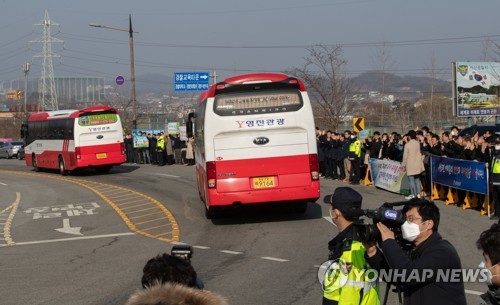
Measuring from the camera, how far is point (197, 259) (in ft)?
40.2

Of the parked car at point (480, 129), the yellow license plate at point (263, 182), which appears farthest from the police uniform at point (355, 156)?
the yellow license plate at point (263, 182)

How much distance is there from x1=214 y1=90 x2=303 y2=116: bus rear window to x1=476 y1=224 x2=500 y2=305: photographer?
37.8ft

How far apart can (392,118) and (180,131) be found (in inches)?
787

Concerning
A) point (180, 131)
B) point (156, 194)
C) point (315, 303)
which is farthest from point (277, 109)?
point (180, 131)

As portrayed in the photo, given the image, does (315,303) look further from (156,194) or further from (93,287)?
(156,194)

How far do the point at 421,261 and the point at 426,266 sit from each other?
0.15 ft

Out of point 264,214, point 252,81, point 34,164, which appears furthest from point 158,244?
point 34,164

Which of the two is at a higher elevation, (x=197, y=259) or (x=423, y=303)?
(x=423, y=303)

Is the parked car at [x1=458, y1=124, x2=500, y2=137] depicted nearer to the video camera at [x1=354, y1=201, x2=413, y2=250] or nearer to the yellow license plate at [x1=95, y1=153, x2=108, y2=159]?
the yellow license plate at [x1=95, y1=153, x2=108, y2=159]

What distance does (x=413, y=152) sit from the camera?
19.5 m

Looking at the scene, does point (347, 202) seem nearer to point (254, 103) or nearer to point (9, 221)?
point (254, 103)

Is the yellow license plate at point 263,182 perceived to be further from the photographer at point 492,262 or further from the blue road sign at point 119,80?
the blue road sign at point 119,80

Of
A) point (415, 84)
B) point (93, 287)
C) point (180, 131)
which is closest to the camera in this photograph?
point (93, 287)

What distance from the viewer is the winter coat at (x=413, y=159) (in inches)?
765
